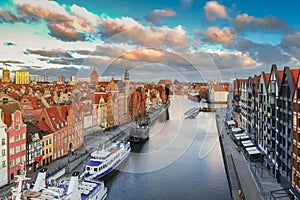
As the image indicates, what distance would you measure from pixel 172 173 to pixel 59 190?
19.3ft

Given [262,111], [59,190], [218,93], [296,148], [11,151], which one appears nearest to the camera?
[59,190]

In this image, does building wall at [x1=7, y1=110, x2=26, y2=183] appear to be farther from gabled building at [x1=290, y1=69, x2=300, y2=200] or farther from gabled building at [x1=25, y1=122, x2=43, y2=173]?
gabled building at [x1=290, y1=69, x2=300, y2=200]

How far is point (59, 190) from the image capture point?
8367mm

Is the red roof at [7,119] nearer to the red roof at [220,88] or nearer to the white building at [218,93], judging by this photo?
the white building at [218,93]

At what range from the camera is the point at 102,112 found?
22781 mm

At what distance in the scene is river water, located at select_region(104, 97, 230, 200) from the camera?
35.1ft

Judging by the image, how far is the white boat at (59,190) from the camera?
6.72 m

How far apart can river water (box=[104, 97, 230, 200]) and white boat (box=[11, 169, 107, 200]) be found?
987 millimetres

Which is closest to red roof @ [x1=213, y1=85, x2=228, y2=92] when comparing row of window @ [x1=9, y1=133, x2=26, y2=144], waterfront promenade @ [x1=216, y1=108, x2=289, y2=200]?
waterfront promenade @ [x1=216, y1=108, x2=289, y2=200]

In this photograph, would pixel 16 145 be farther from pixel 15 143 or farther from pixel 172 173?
pixel 172 173

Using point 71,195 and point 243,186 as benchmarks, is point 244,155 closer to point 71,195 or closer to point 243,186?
point 243,186

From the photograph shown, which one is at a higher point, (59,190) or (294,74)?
(294,74)

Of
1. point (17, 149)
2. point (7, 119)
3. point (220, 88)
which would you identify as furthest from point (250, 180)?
point (220, 88)

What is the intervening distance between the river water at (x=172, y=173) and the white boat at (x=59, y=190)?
99 centimetres
